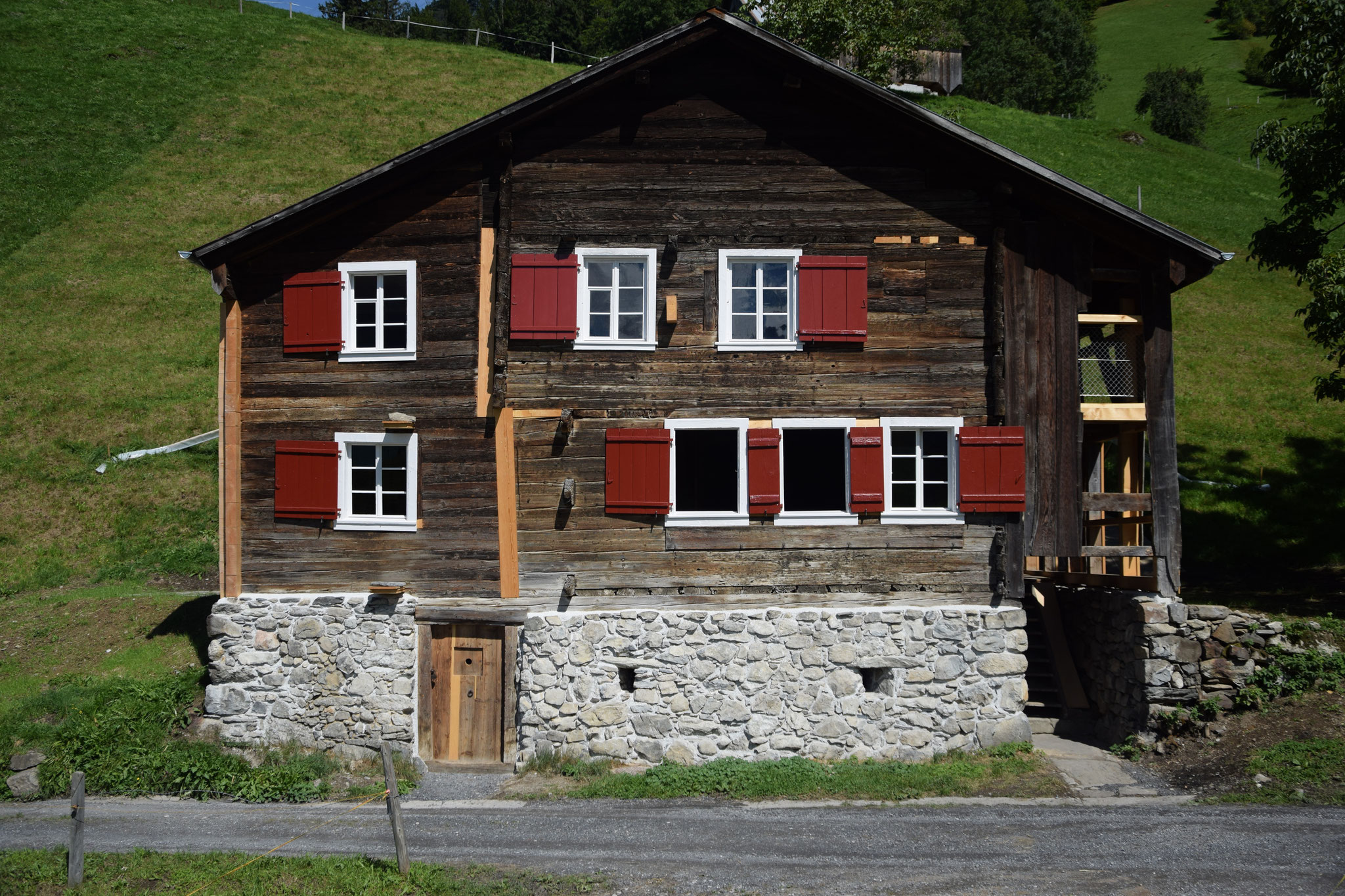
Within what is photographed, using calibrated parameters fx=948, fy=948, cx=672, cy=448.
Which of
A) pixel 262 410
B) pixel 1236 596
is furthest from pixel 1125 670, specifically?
pixel 262 410

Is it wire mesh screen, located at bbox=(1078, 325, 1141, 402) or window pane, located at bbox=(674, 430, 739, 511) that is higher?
wire mesh screen, located at bbox=(1078, 325, 1141, 402)

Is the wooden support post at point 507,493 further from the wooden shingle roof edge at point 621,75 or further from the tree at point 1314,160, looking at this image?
the tree at point 1314,160

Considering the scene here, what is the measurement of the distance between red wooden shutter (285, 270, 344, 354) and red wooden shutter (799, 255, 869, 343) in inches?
267

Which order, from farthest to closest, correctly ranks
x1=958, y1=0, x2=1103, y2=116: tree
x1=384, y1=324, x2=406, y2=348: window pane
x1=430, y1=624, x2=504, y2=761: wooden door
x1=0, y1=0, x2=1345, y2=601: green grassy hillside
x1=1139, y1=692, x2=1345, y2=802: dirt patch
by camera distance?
x1=958, y1=0, x2=1103, y2=116: tree
x1=0, y1=0, x2=1345, y2=601: green grassy hillside
x1=384, y1=324, x2=406, y2=348: window pane
x1=430, y1=624, x2=504, y2=761: wooden door
x1=1139, y1=692, x2=1345, y2=802: dirt patch

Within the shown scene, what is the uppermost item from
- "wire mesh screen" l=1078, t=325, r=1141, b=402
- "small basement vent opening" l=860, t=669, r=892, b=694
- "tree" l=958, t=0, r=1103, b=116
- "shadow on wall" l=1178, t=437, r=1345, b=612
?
"tree" l=958, t=0, r=1103, b=116

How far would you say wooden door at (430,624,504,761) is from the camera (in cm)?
1373

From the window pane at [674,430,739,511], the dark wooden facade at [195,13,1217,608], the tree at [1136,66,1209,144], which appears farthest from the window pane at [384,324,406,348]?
the tree at [1136,66,1209,144]

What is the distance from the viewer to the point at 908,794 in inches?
473

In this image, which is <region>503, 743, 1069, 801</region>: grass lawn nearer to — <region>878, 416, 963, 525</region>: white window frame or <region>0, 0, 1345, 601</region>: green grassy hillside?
<region>878, 416, 963, 525</region>: white window frame

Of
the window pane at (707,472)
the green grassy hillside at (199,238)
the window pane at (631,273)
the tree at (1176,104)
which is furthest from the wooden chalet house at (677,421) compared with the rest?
the tree at (1176,104)

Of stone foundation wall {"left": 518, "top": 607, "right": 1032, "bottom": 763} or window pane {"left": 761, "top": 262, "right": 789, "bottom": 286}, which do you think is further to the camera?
window pane {"left": 761, "top": 262, "right": 789, "bottom": 286}

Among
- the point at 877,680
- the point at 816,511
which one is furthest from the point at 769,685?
the point at 816,511

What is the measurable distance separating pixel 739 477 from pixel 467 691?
503 centimetres

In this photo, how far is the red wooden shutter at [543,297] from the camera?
13562mm
